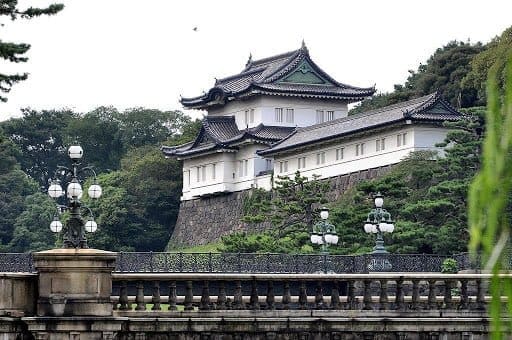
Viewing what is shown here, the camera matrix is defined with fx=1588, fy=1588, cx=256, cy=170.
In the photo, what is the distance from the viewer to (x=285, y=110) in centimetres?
9925

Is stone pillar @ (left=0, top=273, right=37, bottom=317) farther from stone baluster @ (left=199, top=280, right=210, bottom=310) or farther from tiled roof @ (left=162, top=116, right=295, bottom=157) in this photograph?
tiled roof @ (left=162, top=116, right=295, bottom=157)

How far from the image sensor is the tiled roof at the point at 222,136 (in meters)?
95.8

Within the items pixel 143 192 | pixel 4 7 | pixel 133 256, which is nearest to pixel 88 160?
pixel 143 192

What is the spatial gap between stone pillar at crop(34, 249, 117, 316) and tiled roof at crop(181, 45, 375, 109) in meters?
78.7

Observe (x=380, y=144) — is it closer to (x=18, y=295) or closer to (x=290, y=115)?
(x=290, y=115)

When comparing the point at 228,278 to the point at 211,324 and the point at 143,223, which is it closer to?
the point at 211,324

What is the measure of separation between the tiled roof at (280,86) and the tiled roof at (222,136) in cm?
179

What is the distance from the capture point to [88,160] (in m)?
126

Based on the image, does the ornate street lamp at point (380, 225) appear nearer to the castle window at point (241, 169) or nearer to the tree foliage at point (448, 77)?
the tree foliage at point (448, 77)

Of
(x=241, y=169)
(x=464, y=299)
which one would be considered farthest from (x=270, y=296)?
(x=241, y=169)

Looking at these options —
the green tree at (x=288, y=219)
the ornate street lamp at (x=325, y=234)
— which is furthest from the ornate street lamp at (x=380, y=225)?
the green tree at (x=288, y=219)

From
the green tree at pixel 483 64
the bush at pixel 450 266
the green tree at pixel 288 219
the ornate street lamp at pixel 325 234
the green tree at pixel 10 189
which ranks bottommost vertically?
the bush at pixel 450 266

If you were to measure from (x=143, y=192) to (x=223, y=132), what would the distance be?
7944mm

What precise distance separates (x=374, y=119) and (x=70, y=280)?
6517 centimetres
